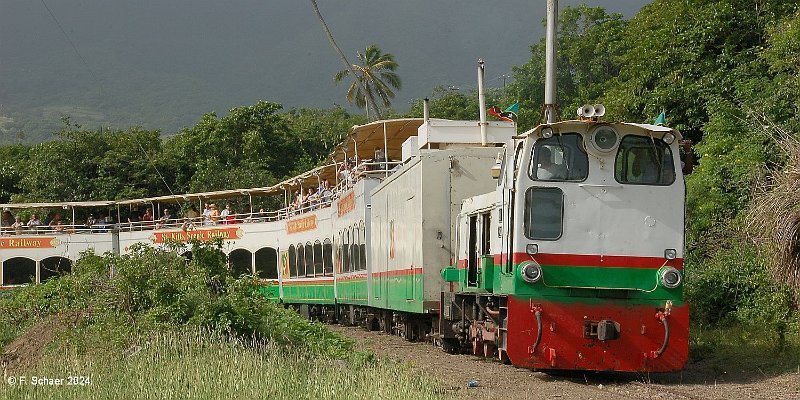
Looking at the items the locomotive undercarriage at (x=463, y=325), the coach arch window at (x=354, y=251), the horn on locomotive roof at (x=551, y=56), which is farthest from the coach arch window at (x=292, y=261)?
the horn on locomotive roof at (x=551, y=56)

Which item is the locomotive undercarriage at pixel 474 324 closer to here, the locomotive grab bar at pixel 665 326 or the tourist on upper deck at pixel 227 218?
the locomotive grab bar at pixel 665 326

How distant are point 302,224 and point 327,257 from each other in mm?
4143

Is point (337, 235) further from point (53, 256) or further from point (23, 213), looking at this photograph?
point (23, 213)

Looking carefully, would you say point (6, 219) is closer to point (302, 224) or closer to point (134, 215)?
point (134, 215)

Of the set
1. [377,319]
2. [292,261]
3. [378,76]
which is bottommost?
[377,319]

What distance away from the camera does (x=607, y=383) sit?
1227 centimetres

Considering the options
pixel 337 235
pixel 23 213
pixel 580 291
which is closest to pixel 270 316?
pixel 580 291

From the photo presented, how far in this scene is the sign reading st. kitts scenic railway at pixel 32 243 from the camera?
40562 millimetres

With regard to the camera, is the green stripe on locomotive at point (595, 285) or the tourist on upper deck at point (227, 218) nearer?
the green stripe on locomotive at point (595, 285)

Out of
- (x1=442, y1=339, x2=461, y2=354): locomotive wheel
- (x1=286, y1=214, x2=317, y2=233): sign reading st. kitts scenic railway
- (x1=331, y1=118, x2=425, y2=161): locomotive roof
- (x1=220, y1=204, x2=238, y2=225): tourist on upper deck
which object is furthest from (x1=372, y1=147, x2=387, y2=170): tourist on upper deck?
(x1=220, y1=204, x2=238, y2=225): tourist on upper deck

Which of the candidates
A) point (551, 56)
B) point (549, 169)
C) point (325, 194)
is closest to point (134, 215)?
point (325, 194)

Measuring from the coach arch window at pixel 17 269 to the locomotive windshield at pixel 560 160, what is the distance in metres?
32.7

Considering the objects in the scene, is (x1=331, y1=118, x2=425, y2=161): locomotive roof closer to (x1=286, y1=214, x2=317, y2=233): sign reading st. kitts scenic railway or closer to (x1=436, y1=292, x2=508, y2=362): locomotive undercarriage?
(x1=286, y1=214, x2=317, y2=233): sign reading st. kitts scenic railway

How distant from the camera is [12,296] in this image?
21.1 meters
